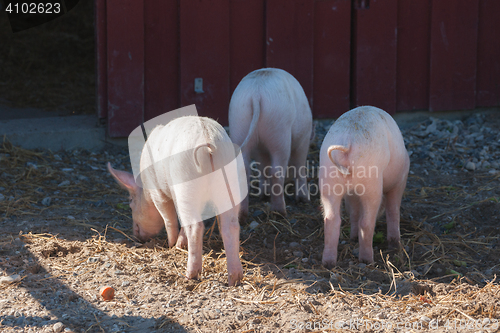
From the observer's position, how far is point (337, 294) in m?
3.50

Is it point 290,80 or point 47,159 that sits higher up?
point 290,80

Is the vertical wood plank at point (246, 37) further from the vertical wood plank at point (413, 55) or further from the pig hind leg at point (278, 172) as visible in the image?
the pig hind leg at point (278, 172)

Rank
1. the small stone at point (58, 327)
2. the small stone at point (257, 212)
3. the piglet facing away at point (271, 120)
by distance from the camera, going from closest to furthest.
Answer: the small stone at point (58, 327) → the piglet facing away at point (271, 120) → the small stone at point (257, 212)

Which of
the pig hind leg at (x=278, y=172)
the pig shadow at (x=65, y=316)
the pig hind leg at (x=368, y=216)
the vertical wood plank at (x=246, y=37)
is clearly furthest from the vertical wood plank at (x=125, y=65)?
the pig hind leg at (x=368, y=216)

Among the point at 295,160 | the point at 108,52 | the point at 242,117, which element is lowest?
the point at 295,160

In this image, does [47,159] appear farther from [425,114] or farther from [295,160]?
[425,114]

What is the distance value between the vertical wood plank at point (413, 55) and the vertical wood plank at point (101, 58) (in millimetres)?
3881

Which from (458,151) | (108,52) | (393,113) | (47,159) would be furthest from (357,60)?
(47,159)

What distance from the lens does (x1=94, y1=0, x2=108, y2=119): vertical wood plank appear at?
6.56 metres

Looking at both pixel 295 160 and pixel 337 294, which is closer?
pixel 337 294

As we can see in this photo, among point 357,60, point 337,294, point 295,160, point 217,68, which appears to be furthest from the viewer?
point 357,60

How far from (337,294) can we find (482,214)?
215cm

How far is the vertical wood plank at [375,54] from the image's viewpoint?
7.50 meters

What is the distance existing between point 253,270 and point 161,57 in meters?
3.76
